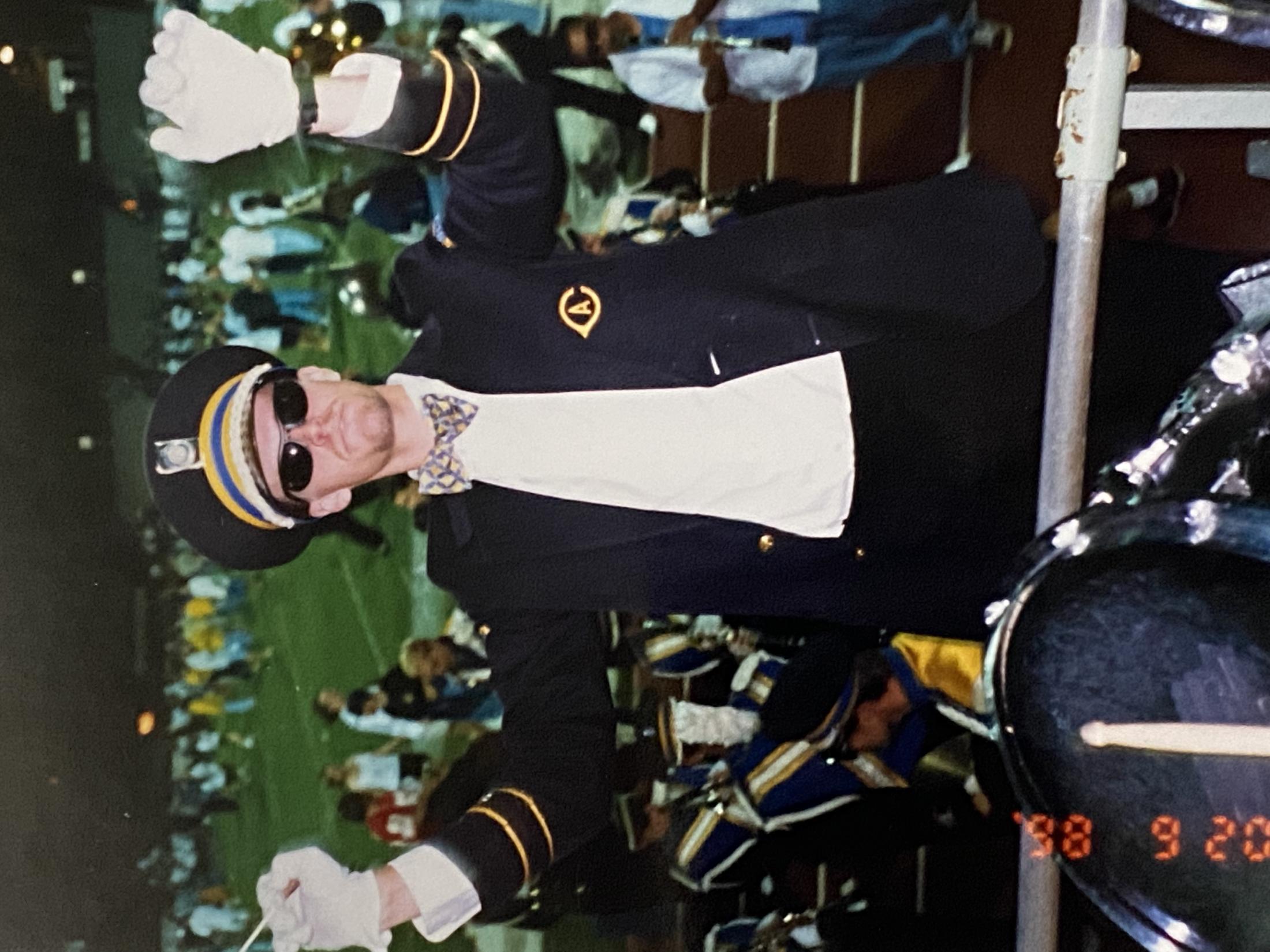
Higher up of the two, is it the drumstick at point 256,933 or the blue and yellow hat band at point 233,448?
the blue and yellow hat band at point 233,448

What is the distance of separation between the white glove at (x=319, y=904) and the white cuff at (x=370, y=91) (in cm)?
76

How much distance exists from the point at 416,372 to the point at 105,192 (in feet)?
1.15

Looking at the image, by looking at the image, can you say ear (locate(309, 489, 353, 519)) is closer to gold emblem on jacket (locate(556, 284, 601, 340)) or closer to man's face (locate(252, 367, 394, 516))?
man's face (locate(252, 367, 394, 516))

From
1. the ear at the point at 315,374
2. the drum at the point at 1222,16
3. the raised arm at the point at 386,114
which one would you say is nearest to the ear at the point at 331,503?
the ear at the point at 315,374

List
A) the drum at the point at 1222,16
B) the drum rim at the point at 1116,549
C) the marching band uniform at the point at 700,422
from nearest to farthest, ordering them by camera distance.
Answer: the drum rim at the point at 1116,549, the drum at the point at 1222,16, the marching band uniform at the point at 700,422

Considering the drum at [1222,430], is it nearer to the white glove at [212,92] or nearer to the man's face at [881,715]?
the man's face at [881,715]

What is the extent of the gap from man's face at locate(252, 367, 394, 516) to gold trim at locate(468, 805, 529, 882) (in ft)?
1.18

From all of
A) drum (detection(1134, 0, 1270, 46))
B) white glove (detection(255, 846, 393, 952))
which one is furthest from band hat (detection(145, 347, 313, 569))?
drum (detection(1134, 0, 1270, 46))

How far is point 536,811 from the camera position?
1110 millimetres

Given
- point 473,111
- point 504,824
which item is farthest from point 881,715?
point 473,111

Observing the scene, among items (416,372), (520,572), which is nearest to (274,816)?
(520,572)

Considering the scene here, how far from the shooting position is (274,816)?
1.09 metres

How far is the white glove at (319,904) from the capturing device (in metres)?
1.10

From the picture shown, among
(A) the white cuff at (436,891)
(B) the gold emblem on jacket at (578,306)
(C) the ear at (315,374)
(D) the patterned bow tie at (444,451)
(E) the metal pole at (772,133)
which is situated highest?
(E) the metal pole at (772,133)
